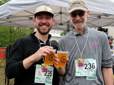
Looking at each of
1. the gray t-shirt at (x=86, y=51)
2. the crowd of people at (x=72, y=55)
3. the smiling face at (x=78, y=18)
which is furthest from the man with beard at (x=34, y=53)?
the smiling face at (x=78, y=18)

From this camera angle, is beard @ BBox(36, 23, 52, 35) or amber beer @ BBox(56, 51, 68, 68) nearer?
amber beer @ BBox(56, 51, 68, 68)

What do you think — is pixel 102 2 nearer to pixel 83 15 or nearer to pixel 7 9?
pixel 7 9

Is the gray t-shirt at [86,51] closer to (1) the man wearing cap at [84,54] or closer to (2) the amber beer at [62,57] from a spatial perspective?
(1) the man wearing cap at [84,54]

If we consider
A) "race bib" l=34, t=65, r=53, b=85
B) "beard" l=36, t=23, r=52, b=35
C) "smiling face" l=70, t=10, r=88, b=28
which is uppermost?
"smiling face" l=70, t=10, r=88, b=28

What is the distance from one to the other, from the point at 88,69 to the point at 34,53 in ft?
2.02

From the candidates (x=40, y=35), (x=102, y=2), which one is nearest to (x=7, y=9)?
(x=102, y=2)

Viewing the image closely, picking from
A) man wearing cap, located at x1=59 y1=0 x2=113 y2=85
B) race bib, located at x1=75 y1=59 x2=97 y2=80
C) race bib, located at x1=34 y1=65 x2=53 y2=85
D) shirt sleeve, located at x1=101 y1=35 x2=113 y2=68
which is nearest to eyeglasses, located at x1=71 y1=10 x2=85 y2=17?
man wearing cap, located at x1=59 y1=0 x2=113 y2=85

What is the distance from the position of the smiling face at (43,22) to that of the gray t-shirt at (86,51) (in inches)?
10.4

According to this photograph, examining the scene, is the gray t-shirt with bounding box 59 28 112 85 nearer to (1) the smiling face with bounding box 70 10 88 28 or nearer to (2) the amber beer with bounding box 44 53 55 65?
(1) the smiling face with bounding box 70 10 88 28

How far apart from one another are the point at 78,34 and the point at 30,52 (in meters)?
0.56

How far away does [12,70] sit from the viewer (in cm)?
390

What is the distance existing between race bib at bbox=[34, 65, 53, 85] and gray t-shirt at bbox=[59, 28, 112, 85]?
152 millimetres

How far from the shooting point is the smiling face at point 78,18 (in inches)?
153

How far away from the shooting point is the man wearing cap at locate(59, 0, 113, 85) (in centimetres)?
392
